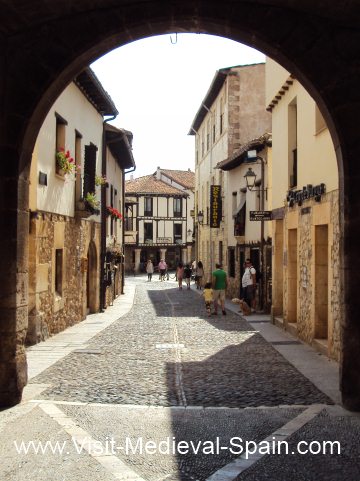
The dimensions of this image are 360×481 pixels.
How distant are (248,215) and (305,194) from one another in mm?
9758

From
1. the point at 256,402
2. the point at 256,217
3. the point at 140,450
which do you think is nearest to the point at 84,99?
the point at 256,217

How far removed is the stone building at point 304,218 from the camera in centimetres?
984

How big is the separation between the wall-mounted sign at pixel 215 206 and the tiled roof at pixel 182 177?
3593cm

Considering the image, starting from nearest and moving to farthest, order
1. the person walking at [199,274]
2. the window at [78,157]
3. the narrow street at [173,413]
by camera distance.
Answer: the narrow street at [173,413] < the window at [78,157] < the person walking at [199,274]

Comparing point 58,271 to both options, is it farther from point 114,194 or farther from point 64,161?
point 114,194

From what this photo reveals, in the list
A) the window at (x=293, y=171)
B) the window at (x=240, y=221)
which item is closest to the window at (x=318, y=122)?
the window at (x=293, y=171)

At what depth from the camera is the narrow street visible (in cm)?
450

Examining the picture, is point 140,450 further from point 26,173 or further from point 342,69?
point 342,69

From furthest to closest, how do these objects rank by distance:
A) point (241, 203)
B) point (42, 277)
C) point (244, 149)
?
point (241, 203) < point (244, 149) < point (42, 277)

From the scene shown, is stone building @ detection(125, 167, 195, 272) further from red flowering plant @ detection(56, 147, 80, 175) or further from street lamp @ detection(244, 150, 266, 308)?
red flowering plant @ detection(56, 147, 80, 175)

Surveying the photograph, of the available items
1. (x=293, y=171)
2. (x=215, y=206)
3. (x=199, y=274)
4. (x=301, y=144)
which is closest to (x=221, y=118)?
(x=215, y=206)

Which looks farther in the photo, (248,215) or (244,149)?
(248,215)

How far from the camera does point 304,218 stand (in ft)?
38.6

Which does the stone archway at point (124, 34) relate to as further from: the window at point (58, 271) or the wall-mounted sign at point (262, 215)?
the wall-mounted sign at point (262, 215)
